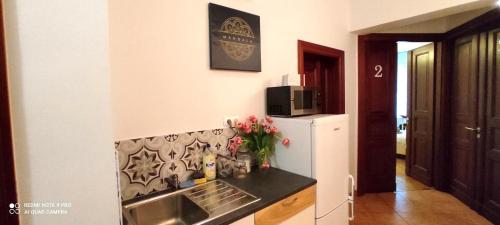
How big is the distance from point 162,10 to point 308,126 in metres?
1.21

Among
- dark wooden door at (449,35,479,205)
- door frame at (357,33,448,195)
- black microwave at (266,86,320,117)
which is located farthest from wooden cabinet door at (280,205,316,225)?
dark wooden door at (449,35,479,205)

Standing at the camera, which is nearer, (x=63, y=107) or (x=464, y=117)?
(x=63, y=107)

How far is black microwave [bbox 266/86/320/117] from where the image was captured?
1.80m

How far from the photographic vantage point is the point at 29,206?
2.07ft

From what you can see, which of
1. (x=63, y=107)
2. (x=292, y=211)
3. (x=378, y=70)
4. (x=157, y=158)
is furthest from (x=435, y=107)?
(x=63, y=107)

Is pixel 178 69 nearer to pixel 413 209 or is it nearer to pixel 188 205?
pixel 188 205

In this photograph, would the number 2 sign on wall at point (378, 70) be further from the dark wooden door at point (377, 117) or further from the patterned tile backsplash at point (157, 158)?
the patterned tile backsplash at point (157, 158)

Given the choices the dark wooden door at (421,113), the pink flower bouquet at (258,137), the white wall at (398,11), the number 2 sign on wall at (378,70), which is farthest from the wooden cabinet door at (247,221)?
the dark wooden door at (421,113)

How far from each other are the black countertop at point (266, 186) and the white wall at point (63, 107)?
56 cm

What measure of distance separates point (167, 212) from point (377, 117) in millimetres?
2898

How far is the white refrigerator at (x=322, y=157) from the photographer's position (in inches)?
63.1

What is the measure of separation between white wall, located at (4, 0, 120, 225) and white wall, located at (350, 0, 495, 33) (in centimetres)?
279

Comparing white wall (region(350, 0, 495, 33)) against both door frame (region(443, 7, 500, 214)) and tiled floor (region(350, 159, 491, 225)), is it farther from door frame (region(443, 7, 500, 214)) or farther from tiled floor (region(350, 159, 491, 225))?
tiled floor (region(350, 159, 491, 225))

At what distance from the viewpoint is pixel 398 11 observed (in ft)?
8.11
